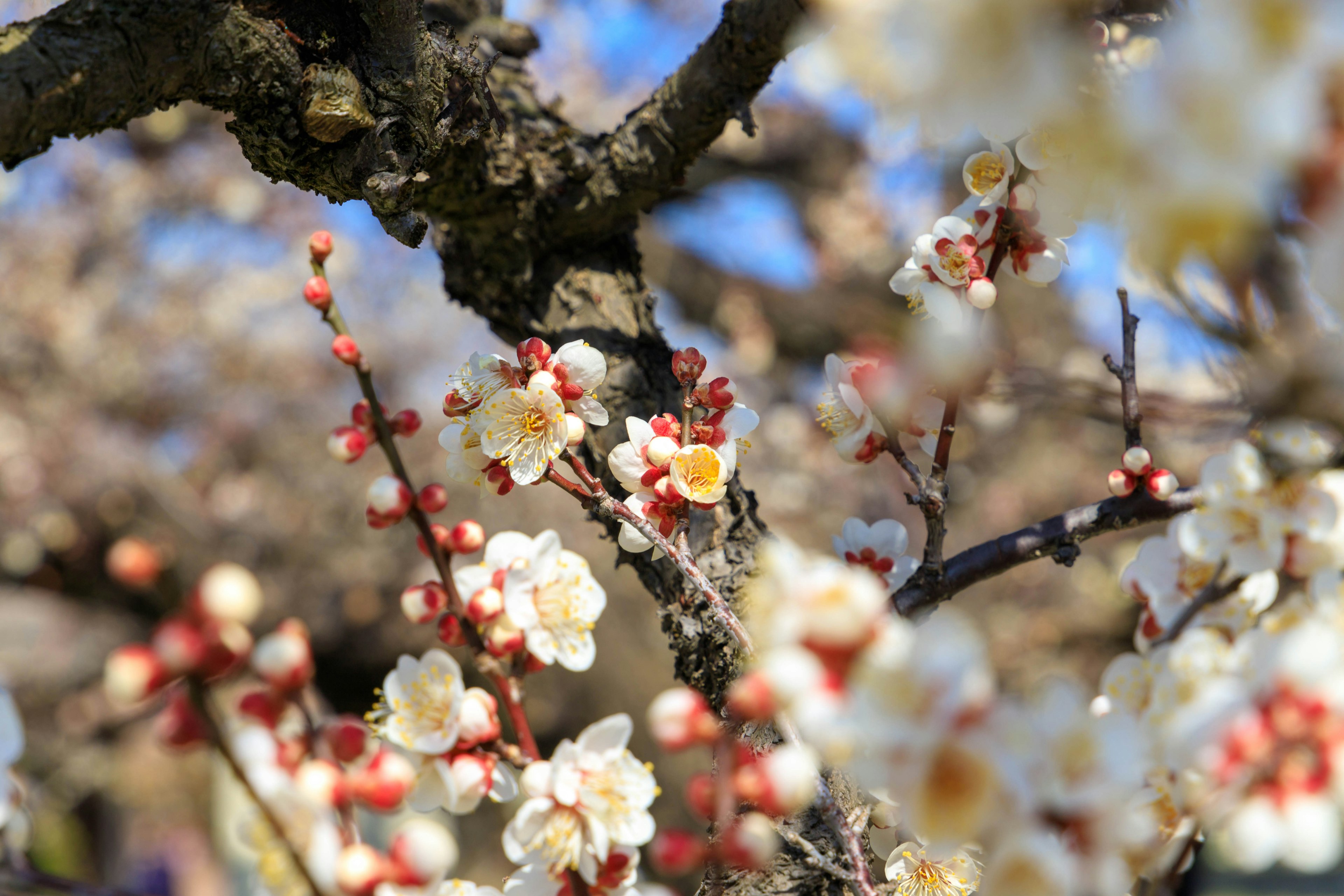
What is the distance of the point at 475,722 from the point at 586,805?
4.3 inches

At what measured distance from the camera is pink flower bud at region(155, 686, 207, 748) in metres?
0.39

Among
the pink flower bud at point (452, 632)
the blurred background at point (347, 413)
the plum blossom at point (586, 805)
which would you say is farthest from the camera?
the blurred background at point (347, 413)

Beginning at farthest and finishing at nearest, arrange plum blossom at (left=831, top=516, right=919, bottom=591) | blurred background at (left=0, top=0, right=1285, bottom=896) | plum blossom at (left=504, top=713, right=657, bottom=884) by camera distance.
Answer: blurred background at (left=0, top=0, right=1285, bottom=896)
plum blossom at (left=831, top=516, right=919, bottom=591)
plum blossom at (left=504, top=713, right=657, bottom=884)

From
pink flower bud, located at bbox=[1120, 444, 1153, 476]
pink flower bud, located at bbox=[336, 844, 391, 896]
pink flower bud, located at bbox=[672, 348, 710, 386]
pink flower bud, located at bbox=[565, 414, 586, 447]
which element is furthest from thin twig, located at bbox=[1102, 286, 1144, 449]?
pink flower bud, located at bbox=[336, 844, 391, 896]

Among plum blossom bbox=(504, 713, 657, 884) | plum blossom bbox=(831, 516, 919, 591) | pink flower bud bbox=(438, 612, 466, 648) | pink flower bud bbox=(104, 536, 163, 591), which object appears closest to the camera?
pink flower bud bbox=(104, 536, 163, 591)

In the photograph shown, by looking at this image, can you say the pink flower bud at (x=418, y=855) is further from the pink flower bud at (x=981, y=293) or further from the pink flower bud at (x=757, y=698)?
the pink flower bud at (x=981, y=293)

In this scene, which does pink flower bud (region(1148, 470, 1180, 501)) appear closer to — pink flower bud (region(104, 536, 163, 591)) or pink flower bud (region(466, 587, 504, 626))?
pink flower bud (region(466, 587, 504, 626))

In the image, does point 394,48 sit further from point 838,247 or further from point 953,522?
point 838,247

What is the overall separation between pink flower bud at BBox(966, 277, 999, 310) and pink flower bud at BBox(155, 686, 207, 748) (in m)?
0.67

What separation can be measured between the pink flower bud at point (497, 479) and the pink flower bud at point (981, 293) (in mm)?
462

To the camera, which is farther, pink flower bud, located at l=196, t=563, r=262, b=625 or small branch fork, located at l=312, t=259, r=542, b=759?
small branch fork, located at l=312, t=259, r=542, b=759

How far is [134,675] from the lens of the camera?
37 centimetres

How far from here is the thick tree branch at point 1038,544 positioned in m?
0.80

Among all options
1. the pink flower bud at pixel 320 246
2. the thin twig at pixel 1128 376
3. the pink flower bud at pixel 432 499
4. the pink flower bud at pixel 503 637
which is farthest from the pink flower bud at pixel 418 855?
the thin twig at pixel 1128 376
